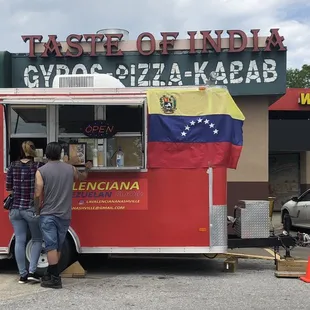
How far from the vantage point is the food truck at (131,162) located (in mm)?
6906

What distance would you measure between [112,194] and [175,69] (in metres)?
7.50

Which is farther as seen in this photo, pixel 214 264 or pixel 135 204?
pixel 214 264

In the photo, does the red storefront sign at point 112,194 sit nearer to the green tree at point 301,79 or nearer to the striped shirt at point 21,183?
the striped shirt at point 21,183

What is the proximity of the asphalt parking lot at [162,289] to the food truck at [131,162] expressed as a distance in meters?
0.46

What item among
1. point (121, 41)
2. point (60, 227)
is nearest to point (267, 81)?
point (121, 41)

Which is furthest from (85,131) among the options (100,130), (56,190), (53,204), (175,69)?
(175,69)

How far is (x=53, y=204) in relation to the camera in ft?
20.5

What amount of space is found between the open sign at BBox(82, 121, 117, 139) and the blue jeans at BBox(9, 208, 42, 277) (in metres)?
1.40

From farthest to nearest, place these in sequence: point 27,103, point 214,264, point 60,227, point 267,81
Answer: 1. point 267,81
2. point 214,264
3. point 27,103
4. point 60,227

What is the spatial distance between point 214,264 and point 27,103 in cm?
413

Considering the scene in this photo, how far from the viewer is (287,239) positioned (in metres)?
7.31

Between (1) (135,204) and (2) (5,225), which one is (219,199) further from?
(2) (5,225)

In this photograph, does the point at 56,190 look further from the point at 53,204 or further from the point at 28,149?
the point at 28,149

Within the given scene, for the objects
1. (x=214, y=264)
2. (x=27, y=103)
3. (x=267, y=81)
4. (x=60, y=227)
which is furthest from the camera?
(x=267, y=81)
